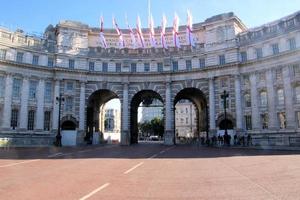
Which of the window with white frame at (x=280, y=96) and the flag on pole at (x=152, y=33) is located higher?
the flag on pole at (x=152, y=33)

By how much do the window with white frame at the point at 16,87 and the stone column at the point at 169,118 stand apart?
79.9 feet

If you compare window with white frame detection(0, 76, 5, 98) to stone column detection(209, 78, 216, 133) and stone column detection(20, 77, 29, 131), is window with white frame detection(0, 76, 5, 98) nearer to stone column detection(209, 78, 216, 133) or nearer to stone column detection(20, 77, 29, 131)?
stone column detection(20, 77, 29, 131)

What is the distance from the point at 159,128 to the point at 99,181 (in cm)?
11344

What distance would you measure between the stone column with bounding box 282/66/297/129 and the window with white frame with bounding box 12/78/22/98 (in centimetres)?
3986

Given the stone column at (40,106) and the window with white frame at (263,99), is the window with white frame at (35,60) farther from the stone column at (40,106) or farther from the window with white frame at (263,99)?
the window with white frame at (263,99)

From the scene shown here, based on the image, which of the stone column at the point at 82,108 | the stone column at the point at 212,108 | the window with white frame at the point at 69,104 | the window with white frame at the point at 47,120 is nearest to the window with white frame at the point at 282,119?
the stone column at the point at 212,108

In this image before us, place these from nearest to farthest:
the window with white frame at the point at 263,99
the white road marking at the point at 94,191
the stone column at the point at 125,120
Result: 1. the white road marking at the point at 94,191
2. the window with white frame at the point at 263,99
3. the stone column at the point at 125,120

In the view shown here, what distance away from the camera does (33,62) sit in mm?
52500

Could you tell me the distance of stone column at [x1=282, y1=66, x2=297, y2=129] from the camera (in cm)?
4438

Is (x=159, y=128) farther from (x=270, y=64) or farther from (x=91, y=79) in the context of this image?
(x=270, y=64)

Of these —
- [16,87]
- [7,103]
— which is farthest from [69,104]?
[7,103]

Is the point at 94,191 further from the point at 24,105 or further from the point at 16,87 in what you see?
the point at 16,87

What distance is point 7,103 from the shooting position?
160 feet

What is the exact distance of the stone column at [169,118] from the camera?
181ft
